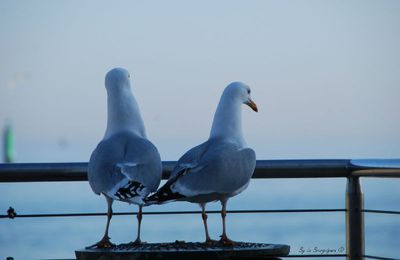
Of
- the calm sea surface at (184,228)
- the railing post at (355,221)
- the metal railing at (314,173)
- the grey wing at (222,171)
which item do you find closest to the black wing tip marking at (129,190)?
the grey wing at (222,171)

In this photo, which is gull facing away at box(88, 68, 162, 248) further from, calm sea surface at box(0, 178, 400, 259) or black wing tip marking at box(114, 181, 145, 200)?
calm sea surface at box(0, 178, 400, 259)

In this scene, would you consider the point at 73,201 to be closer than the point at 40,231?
No

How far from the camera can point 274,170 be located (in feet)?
14.0

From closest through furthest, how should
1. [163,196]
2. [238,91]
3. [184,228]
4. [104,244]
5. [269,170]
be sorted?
[104,244]
[163,196]
[269,170]
[238,91]
[184,228]

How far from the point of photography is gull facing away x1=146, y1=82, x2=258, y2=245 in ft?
12.9

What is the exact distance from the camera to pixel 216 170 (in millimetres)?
4133

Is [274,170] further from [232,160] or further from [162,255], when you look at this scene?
[162,255]

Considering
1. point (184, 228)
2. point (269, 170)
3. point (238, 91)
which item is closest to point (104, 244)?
point (269, 170)

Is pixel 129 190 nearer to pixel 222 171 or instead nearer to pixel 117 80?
pixel 222 171

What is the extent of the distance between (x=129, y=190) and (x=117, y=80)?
108 centimetres

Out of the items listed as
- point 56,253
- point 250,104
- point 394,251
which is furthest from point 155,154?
point 394,251

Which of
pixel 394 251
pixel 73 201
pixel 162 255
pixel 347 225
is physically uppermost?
pixel 73 201

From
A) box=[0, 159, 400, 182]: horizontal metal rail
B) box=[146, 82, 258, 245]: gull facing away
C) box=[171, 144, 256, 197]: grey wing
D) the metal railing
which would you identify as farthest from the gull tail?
box=[0, 159, 400, 182]: horizontal metal rail

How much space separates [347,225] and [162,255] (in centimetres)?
178
